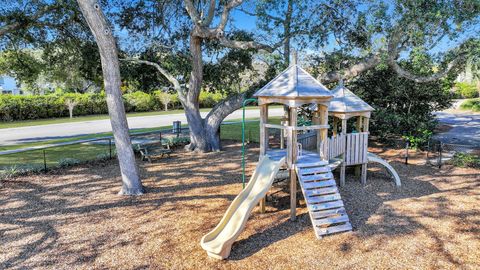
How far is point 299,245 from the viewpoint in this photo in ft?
18.6

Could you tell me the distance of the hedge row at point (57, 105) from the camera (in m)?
25.0

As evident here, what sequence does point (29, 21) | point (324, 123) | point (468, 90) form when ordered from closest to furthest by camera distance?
1. point (324, 123)
2. point (29, 21)
3. point (468, 90)

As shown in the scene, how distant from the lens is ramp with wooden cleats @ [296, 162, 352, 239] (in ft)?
20.1

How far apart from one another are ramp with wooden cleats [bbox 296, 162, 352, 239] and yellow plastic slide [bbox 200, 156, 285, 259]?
2.15 ft

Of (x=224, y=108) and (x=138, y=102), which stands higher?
(x=138, y=102)

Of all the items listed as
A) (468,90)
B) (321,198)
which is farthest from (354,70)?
(468,90)

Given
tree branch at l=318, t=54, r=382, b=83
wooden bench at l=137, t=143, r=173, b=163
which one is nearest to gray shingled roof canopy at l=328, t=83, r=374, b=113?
tree branch at l=318, t=54, r=382, b=83

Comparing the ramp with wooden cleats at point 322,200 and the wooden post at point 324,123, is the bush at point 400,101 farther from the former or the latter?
the ramp with wooden cleats at point 322,200

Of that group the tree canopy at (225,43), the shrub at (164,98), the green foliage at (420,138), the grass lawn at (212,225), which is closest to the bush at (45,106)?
the shrub at (164,98)

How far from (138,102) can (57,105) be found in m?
7.19

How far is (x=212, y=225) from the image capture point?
6.48 meters

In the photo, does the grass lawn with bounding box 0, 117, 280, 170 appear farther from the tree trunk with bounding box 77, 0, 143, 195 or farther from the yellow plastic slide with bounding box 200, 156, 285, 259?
the yellow plastic slide with bounding box 200, 156, 285, 259

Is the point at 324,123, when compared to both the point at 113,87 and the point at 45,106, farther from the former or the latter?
the point at 45,106

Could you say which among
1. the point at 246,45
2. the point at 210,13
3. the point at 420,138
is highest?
the point at 210,13
